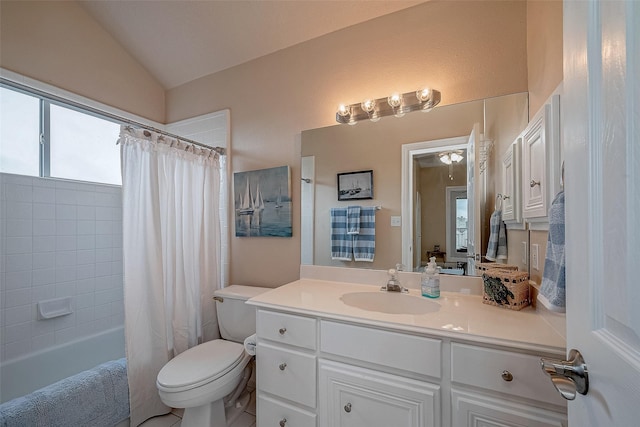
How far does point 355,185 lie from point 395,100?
1.78 feet

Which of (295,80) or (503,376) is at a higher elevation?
(295,80)

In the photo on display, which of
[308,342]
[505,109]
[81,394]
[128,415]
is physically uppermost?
[505,109]

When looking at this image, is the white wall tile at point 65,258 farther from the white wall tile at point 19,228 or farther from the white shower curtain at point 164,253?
the white shower curtain at point 164,253

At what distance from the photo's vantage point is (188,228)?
185 cm

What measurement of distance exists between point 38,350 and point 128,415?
33.4 inches

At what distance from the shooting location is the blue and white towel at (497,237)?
4.26ft

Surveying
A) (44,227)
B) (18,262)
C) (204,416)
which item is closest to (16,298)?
(18,262)

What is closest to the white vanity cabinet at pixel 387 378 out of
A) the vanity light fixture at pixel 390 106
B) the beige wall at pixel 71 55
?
the vanity light fixture at pixel 390 106

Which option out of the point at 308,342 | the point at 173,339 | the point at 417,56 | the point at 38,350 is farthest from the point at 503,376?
the point at 38,350

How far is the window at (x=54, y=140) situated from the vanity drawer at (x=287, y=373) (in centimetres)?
192

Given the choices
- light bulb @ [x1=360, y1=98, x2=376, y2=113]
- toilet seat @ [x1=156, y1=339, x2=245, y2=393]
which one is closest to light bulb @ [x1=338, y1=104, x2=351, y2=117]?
light bulb @ [x1=360, y1=98, x2=376, y2=113]

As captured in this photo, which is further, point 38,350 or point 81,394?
point 38,350

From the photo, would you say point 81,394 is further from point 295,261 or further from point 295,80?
point 295,80

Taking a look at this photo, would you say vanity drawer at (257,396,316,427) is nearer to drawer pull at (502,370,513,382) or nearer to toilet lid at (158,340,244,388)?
toilet lid at (158,340,244,388)
